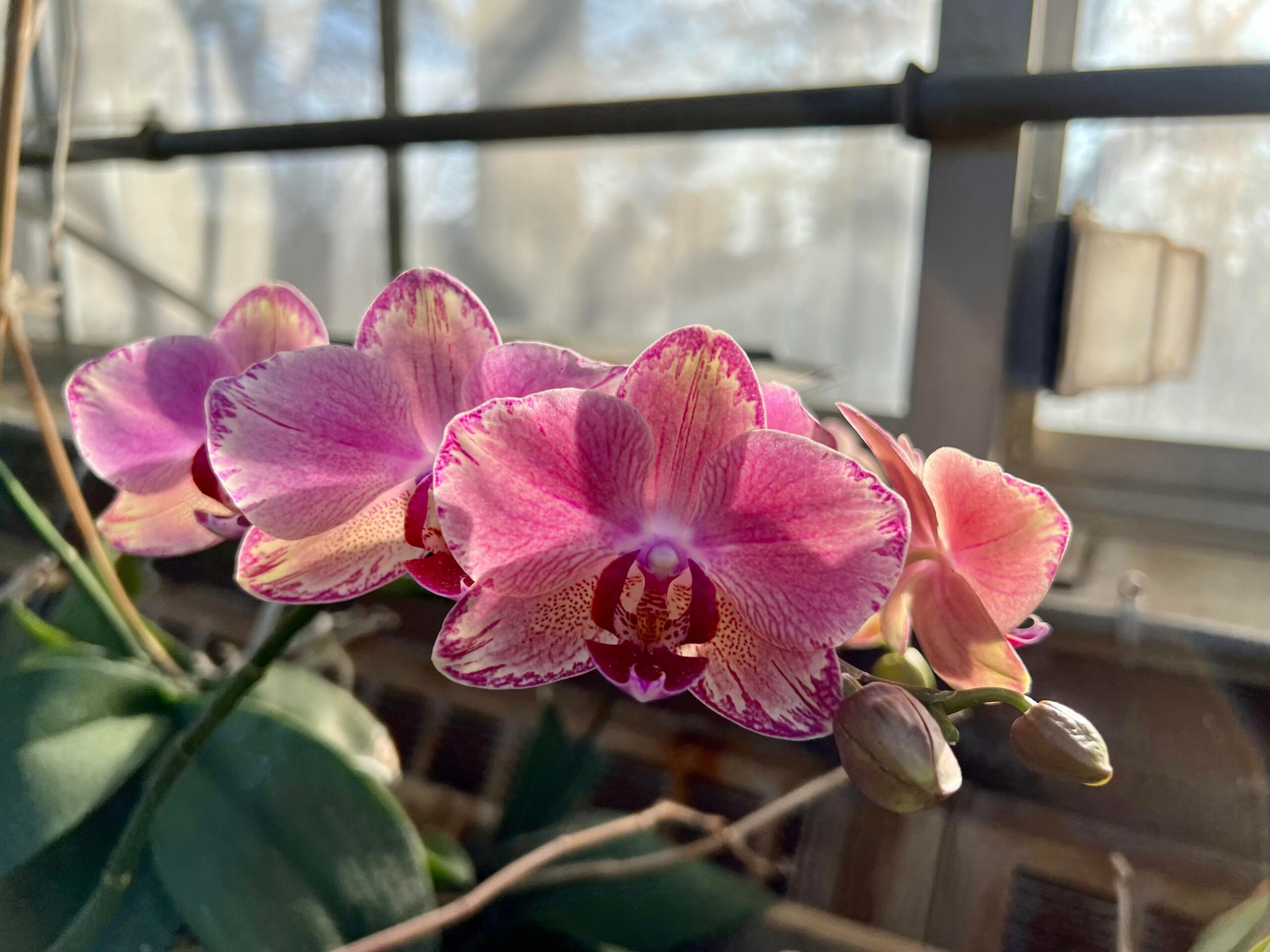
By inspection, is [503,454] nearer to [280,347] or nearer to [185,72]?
[280,347]

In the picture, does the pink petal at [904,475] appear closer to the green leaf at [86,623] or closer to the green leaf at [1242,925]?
the green leaf at [1242,925]

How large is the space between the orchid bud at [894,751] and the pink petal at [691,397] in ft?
0.23

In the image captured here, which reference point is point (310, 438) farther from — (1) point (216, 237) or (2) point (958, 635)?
(1) point (216, 237)

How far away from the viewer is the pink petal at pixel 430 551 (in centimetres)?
24

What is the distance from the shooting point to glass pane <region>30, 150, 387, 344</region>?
170cm

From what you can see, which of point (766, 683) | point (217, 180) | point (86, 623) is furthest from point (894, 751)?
point (217, 180)

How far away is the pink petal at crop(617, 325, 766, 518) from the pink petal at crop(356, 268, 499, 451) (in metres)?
0.07

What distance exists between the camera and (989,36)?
0.63 m

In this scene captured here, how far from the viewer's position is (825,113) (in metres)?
0.62

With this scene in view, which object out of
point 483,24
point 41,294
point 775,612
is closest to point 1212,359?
point 775,612

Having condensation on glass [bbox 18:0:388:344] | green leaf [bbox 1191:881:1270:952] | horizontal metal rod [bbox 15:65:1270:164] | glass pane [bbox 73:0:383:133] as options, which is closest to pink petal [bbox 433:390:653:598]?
green leaf [bbox 1191:881:1270:952]

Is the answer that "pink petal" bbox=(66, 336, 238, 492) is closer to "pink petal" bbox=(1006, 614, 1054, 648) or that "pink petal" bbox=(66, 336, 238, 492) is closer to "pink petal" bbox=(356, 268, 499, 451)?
"pink petal" bbox=(356, 268, 499, 451)

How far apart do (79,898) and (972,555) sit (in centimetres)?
37

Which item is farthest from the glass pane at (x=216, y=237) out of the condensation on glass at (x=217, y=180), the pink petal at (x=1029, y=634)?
the pink petal at (x=1029, y=634)
